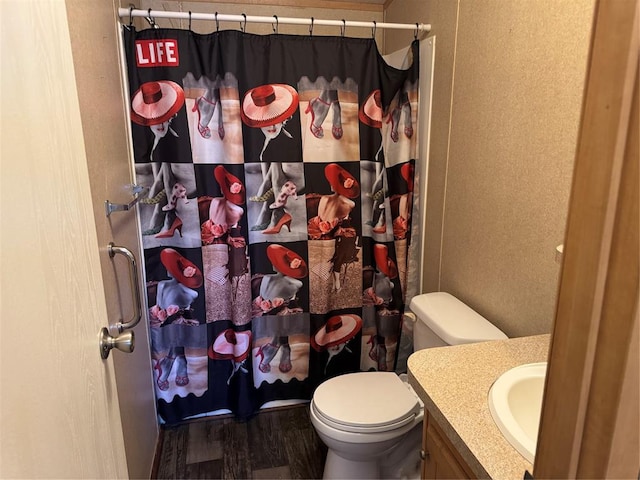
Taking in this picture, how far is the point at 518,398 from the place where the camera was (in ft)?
3.49

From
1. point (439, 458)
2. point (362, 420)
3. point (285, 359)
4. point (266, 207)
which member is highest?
point (266, 207)

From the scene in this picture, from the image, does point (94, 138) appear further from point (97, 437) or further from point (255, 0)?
point (255, 0)

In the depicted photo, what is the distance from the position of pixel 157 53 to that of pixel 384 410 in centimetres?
175

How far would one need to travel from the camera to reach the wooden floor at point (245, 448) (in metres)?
1.96

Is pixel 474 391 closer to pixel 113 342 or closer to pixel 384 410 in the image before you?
pixel 384 410

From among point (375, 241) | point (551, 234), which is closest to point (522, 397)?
point (551, 234)

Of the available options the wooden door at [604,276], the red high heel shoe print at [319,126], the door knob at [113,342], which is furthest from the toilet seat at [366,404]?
the wooden door at [604,276]

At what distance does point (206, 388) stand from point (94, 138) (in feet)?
4.70

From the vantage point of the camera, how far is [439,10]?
1888 mm

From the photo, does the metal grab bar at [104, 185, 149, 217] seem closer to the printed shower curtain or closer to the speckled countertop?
the printed shower curtain

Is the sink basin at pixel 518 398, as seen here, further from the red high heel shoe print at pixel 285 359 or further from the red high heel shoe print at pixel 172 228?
the red high heel shoe print at pixel 172 228

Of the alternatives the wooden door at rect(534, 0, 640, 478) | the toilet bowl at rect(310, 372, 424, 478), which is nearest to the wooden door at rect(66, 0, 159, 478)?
the toilet bowl at rect(310, 372, 424, 478)

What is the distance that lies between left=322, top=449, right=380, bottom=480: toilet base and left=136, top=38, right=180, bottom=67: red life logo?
180 cm

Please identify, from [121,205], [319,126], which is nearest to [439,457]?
[121,205]
